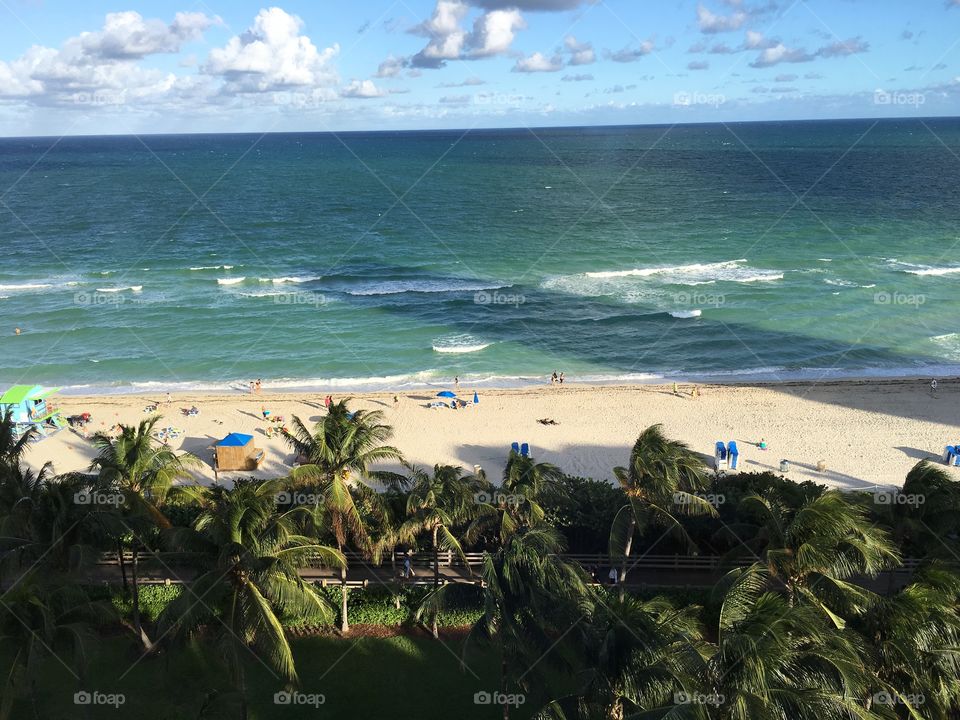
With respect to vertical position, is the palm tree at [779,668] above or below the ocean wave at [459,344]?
below

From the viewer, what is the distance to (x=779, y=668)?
406 inches

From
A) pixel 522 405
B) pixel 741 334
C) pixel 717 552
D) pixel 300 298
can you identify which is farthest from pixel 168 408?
pixel 741 334

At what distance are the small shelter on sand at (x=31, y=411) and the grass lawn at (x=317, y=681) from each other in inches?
700

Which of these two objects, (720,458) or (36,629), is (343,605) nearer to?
(36,629)

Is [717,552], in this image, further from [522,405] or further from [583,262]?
[583,262]

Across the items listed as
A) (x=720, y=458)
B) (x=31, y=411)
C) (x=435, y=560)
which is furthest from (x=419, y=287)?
(x=435, y=560)

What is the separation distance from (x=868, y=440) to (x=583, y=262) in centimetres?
3906

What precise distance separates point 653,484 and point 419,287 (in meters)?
45.5

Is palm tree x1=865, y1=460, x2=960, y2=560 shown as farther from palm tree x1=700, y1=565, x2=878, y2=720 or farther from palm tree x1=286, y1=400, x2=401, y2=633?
palm tree x1=286, y1=400, x2=401, y2=633

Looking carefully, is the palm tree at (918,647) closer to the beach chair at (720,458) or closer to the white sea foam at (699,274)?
the beach chair at (720,458)

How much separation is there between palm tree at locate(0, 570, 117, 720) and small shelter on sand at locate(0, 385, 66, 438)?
20.5 m

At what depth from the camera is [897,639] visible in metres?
12.1

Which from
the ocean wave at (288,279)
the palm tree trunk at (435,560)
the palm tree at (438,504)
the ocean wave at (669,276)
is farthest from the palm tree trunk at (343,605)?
the ocean wave at (288,279)

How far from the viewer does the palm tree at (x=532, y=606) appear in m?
11.7
